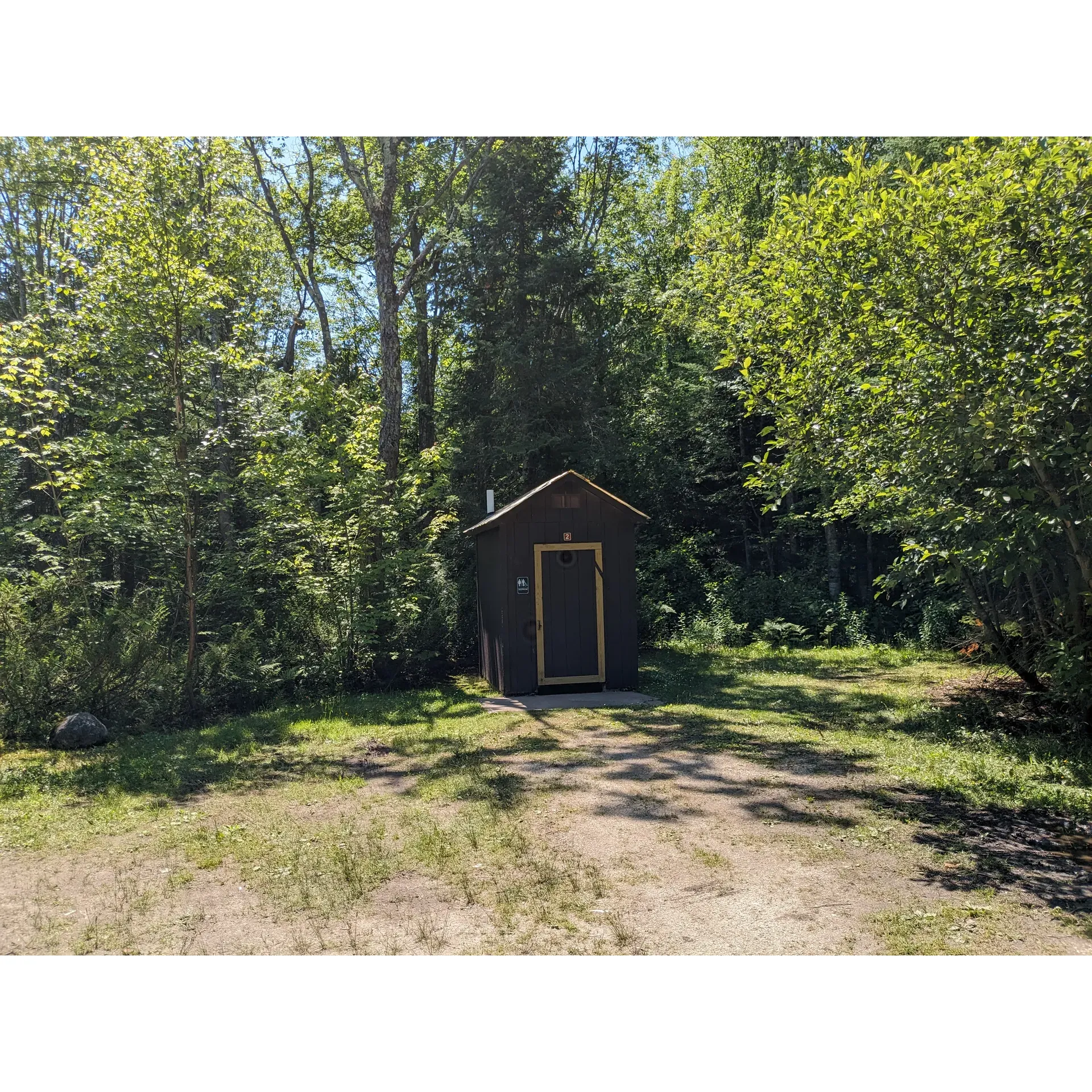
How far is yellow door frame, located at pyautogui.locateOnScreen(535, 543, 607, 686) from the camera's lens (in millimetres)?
11344

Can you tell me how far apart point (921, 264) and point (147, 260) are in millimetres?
8559

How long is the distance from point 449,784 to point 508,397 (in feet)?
35.8

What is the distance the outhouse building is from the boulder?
16.0ft

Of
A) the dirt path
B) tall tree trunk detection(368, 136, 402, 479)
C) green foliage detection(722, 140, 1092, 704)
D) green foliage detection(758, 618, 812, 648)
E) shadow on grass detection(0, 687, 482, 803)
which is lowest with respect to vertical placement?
shadow on grass detection(0, 687, 482, 803)

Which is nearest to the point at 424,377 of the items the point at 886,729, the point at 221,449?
the point at 221,449

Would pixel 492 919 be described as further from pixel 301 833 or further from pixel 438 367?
pixel 438 367

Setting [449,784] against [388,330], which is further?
[388,330]

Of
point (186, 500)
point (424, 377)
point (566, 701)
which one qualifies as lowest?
point (566, 701)

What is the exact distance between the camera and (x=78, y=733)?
360 inches

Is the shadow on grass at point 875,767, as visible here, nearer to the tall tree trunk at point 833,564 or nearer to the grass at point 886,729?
the grass at point 886,729

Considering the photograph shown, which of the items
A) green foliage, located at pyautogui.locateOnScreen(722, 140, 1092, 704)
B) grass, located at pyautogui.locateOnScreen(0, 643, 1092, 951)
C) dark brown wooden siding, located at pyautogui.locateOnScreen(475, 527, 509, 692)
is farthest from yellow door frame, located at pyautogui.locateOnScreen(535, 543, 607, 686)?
green foliage, located at pyautogui.locateOnScreen(722, 140, 1092, 704)

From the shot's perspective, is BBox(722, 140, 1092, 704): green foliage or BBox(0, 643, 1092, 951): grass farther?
BBox(722, 140, 1092, 704): green foliage

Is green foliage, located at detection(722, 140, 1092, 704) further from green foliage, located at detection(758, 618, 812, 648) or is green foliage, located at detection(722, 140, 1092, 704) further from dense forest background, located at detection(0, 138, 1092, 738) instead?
green foliage, located at detection(758, 618, 812, 648)

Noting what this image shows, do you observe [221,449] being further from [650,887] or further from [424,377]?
[650,887]
